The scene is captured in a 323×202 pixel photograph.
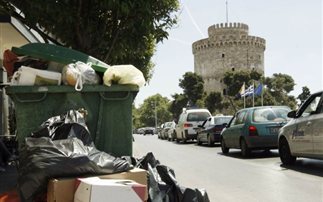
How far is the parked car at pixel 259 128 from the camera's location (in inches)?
545

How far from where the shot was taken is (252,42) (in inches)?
3688

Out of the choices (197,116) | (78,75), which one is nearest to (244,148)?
(78,75)

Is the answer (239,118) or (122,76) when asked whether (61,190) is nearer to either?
(122,76)

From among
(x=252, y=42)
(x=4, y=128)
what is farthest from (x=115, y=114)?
(x=252, y=42)

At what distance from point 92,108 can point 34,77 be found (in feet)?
2.35

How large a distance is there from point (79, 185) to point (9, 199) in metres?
1.13

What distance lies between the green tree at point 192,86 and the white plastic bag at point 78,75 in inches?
3129

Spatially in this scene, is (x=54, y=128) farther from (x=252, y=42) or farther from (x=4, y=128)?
(x=252, y=42)

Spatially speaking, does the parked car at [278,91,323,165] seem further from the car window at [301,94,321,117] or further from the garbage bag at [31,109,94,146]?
the garbage bag at [31,109,94,146]

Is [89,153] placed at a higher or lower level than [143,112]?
lower

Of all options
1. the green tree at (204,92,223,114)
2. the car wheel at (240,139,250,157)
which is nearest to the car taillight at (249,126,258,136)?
the car wheel at (240,139,250,157)

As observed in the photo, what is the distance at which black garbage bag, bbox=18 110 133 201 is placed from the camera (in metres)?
4.17

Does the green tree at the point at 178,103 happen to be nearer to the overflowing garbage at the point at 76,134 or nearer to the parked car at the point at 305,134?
the parked car at the point at 305,134

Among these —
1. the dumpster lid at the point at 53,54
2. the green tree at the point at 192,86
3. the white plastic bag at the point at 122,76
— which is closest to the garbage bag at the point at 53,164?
the white plastic bag at the point at 122,76
